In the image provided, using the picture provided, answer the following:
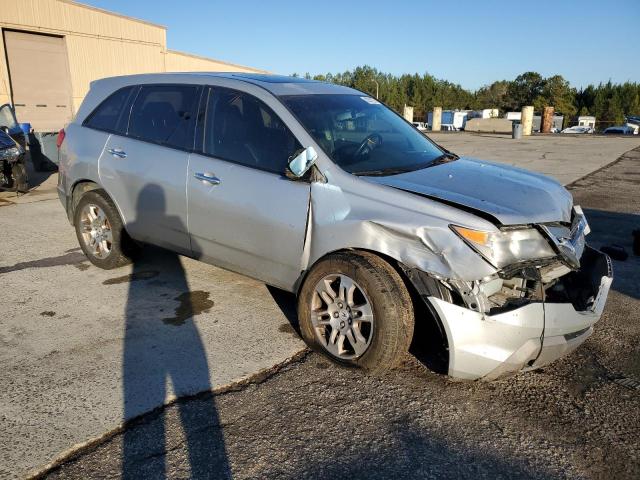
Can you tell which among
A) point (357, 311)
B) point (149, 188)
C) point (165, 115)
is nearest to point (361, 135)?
point (357, 311)

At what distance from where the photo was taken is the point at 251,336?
3.78 metres

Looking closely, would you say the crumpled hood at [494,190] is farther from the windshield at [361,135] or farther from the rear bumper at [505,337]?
the rear bumper at [505,337]

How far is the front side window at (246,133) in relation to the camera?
3.70 meters

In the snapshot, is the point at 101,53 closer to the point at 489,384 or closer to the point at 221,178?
the point at 221,178

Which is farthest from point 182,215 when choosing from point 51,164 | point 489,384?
point 51,164

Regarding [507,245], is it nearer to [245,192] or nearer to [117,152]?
[245,192]

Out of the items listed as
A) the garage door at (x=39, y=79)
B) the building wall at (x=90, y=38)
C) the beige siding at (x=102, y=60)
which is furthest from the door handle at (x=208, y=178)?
the beige siding at (x=102, y=60)

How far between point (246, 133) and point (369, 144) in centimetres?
94

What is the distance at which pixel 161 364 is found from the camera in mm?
3342

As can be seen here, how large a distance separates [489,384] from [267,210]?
72.7 inches

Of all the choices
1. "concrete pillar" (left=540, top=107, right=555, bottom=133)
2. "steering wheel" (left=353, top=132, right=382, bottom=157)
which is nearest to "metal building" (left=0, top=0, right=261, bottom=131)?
"steering wheel" (left=353, top=132, right=382, bottom=157)

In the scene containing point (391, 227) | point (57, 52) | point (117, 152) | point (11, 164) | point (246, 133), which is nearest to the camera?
point (391, 227)

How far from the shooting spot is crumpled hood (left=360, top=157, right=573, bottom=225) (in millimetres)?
3041

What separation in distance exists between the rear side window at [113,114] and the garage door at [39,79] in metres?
20.2
